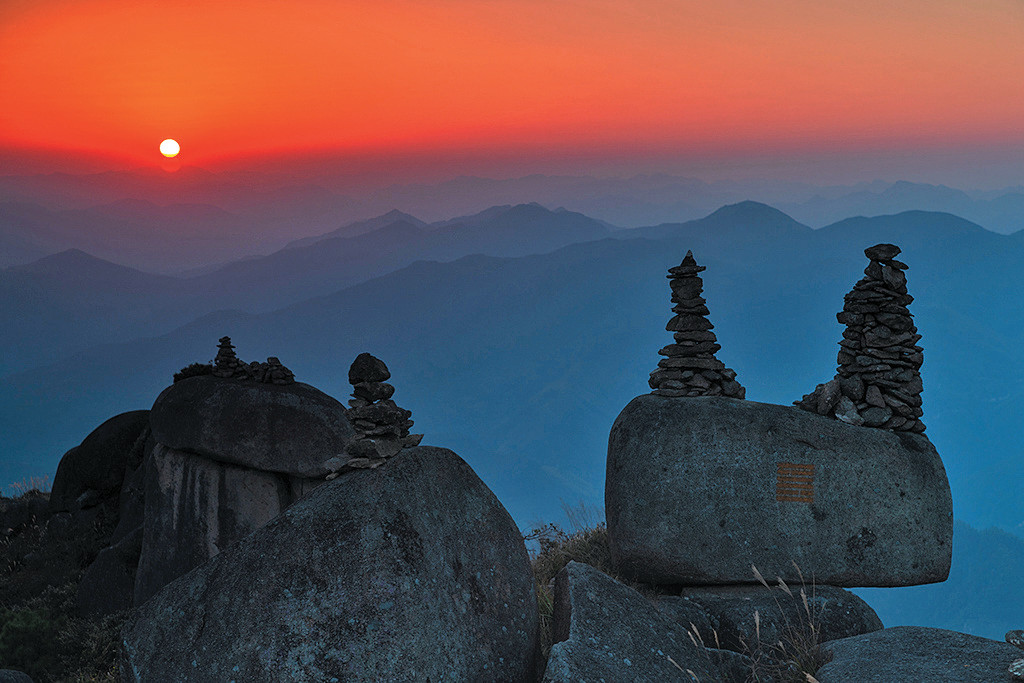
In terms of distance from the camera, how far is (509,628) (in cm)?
632

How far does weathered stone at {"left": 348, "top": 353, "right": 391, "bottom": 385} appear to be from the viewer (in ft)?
21.3

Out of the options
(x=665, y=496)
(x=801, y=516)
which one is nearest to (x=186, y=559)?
(x=665, y=496)

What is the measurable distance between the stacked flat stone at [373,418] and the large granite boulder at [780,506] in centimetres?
527

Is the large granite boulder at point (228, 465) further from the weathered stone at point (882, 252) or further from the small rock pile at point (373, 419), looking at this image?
the weathered stone at point (882, 252)

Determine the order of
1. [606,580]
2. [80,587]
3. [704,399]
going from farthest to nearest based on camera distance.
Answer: [80,587] < [704,399] < [606,580]

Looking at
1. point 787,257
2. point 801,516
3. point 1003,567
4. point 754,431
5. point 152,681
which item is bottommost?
point 152,681

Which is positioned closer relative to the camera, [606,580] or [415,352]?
[606,580]

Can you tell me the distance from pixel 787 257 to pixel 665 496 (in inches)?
7774

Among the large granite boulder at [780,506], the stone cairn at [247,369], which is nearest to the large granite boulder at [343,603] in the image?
the large granite boulder at [780,506]

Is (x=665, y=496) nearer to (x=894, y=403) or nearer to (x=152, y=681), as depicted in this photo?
(x=894, y=403)

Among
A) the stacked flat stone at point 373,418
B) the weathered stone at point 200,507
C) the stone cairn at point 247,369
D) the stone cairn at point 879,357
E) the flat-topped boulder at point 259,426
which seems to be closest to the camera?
the stacked flat stone at point 373,418

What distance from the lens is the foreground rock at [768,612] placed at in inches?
384

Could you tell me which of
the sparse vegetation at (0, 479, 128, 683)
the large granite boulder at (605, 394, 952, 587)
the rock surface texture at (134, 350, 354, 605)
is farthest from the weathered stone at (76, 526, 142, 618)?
the large granite boulder at (605, 394, 952, 587)

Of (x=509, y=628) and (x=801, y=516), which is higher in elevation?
(x=801, y=516)
